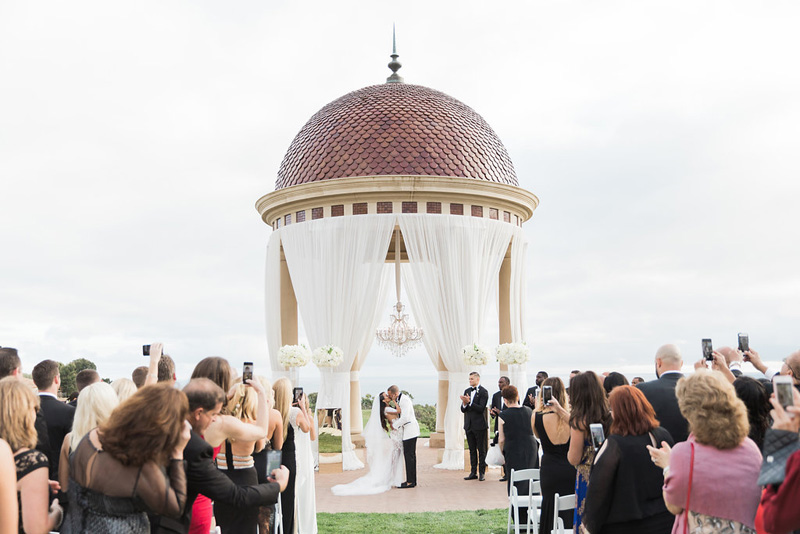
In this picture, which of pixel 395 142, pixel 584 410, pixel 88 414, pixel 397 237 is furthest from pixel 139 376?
pixel 395 142

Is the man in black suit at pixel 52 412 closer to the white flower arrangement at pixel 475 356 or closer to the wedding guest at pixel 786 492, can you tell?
the wedding guest at pixel 786 492

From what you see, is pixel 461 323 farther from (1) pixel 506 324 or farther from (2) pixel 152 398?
(2) pixel 152 398

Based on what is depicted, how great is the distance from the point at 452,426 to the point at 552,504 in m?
8.90

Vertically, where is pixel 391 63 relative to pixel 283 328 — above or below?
above

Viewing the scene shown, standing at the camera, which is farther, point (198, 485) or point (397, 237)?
point (397, 237)

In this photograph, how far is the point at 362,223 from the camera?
17.0 m

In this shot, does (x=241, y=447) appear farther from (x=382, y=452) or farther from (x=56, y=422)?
(x=382, y=452)

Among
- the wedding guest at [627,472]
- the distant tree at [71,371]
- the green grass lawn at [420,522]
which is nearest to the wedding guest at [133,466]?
the wedding guest at [627,472]

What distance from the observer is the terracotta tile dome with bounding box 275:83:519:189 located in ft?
59.5

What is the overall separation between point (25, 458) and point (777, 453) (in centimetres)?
379

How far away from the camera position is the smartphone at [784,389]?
126 inches

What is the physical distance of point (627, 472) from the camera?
4547 millimetres

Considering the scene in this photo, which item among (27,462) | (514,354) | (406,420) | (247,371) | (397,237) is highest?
(397,237)

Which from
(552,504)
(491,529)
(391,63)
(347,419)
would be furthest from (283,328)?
(552,504)
